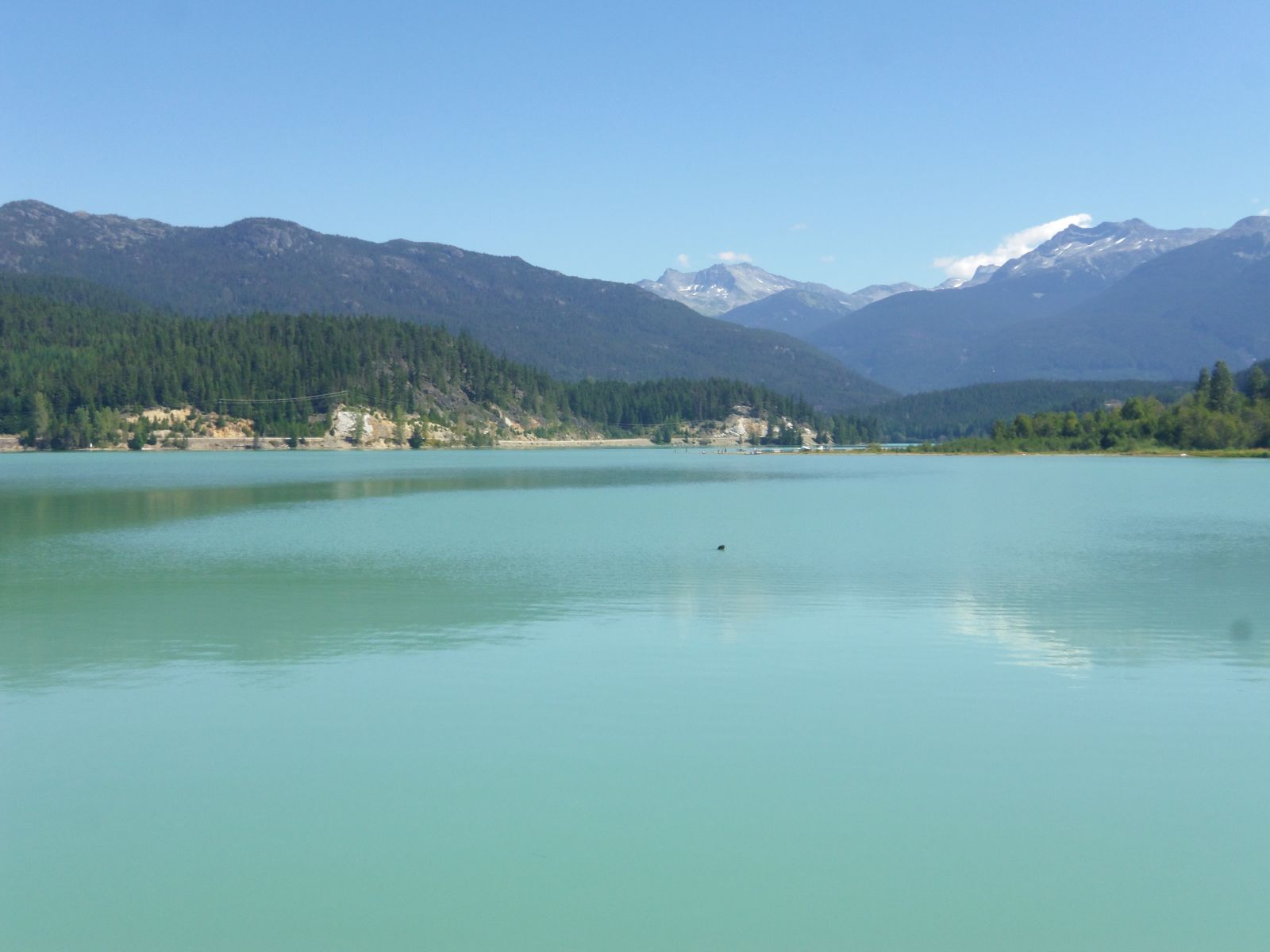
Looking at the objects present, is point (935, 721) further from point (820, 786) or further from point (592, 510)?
point (592, 510)

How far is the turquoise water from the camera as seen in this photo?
1206 cm

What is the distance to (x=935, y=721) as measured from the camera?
757 inches

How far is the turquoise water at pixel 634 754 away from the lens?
12062mm

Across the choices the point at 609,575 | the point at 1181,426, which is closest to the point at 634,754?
the point at 609,575

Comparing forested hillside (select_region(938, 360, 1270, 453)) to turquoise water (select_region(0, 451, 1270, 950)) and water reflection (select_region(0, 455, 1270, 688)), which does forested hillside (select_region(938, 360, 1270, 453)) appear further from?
turquoise water (select_region(0, 451, 1270, 950))

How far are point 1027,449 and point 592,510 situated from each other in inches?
5667

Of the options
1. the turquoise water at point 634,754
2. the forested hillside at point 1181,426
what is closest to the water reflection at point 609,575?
the turquoise water at point 634,754

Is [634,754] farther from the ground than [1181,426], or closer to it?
closer to it

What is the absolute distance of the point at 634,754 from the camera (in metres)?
17.3

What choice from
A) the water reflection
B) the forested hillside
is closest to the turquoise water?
the water reflection

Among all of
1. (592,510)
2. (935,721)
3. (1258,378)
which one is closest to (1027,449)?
(1258,378)

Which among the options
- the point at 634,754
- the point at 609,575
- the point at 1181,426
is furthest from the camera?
the point at 1181,426

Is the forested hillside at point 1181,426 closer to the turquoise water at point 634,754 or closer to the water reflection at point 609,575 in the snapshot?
the water reflection at point 609,575

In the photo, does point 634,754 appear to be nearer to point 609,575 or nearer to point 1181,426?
point 609,575
